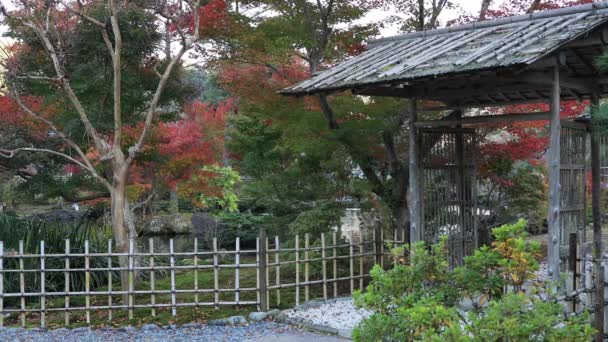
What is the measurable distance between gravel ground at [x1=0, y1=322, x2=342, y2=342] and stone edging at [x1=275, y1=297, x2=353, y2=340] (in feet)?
0.38

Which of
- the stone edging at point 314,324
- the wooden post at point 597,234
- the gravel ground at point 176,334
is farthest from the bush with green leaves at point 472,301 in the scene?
the gravel ground at point 176,334

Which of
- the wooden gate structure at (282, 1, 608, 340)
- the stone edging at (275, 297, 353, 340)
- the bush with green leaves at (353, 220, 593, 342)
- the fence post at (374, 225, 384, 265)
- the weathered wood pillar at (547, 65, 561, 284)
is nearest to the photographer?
the bush with green leaves at (353, 220, 593, 342)

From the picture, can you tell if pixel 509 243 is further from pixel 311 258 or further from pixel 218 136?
pixel 218 136

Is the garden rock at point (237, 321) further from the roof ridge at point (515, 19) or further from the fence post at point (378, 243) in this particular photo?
the roof ridge at point (515, 19)

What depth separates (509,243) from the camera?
12.7ft

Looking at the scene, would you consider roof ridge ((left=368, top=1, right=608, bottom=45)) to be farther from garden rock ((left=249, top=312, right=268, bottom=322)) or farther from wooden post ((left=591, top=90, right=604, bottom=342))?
garden rock ((left=249, top=312, right=268, bottom=322))

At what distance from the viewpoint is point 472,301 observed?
4078 millimetres

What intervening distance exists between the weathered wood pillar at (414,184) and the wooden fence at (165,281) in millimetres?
1270

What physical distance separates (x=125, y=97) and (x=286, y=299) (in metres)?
4.73

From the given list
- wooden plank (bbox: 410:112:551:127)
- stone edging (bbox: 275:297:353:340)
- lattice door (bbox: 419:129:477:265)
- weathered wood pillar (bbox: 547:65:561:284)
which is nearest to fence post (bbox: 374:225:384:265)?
stone edging (bbox: 275:297:353:340)

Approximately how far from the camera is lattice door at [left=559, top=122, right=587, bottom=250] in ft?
25.3

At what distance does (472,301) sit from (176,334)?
476 centimetres

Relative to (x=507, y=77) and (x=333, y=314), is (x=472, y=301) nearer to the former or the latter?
(x=507, y=77)

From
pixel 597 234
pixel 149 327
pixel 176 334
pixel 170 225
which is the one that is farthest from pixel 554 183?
pixel 170 225
